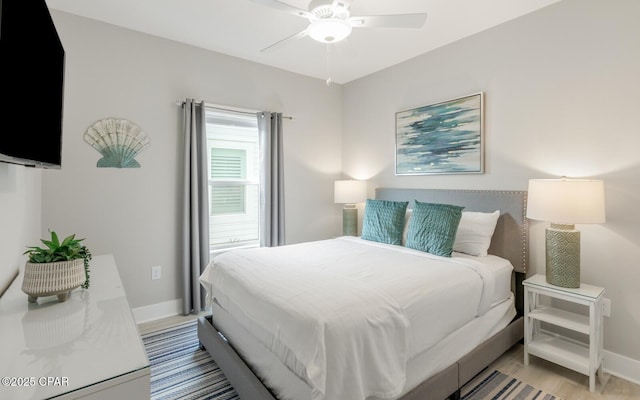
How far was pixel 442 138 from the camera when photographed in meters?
3.11

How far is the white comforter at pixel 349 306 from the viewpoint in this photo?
133cm

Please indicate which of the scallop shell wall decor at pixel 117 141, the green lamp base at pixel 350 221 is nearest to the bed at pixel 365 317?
the green lamp base at pixel 350 221

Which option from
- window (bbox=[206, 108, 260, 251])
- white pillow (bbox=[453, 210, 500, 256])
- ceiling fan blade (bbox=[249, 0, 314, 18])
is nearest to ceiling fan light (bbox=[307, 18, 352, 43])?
ceiling fan blade (bbox=[249, 0, 314, 18])

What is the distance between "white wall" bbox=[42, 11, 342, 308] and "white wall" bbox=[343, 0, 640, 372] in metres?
2.23

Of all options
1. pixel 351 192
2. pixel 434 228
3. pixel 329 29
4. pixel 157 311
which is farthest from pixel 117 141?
pixel 434 228

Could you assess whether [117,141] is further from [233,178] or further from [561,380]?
[561,380]

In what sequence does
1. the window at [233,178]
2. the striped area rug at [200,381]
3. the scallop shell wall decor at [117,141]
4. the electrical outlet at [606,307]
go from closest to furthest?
1. the striped area rug at [200,381]
2. the electrical outlet at [606,307]
3. the scallop shell wall decor at [117,141]
4. the window at [233,178]

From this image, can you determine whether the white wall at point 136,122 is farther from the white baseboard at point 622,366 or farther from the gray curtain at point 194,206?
the white baseboard at point 622,366

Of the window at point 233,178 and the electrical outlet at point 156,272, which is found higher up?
the window at point 233,178

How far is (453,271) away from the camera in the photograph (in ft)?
6.78

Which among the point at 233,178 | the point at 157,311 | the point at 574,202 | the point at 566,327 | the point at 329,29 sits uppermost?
the point at 329,29

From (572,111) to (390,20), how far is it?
5.13 feet

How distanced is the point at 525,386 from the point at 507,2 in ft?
8.91

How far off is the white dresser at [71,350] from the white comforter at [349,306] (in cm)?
64
